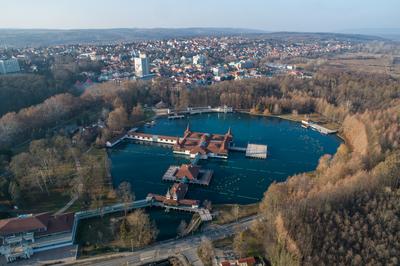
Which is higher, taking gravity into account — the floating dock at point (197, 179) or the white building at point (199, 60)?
the white building at point (199, 60)

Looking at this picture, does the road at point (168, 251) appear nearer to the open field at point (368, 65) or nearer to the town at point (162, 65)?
the town at point (162, 65)

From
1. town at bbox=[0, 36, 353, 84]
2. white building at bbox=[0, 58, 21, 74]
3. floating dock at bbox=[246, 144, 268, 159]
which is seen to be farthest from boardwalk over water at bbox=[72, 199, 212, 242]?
white building at bbox=[0, 58, 21, 74]

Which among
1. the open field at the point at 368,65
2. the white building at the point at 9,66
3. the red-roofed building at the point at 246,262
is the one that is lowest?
the red-roofed building at the point at 246,262

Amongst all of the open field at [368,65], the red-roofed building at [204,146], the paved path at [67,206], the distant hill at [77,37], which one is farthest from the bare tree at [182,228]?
the distant hill at [77,37]

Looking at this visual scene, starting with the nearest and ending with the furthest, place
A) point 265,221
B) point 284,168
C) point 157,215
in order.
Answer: point 265,221, point 157,215, point 284,168

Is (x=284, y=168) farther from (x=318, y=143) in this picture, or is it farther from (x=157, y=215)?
(x=157, y=215)

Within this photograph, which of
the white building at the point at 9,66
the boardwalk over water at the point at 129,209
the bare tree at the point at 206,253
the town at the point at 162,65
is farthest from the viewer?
the town at the point at 162,65

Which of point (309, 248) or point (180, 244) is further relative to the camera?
point (180, 244)

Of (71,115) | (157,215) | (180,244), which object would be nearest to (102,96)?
(71,115)
